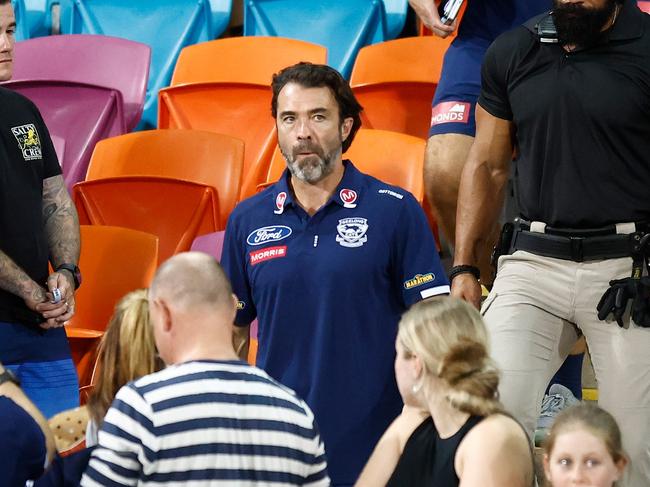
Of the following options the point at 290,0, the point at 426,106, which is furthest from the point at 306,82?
the point at 290,0

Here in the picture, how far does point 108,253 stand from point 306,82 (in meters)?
1.44

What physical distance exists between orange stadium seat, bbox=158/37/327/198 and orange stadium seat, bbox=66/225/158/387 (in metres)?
1.17

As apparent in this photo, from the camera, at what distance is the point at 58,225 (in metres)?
4.49

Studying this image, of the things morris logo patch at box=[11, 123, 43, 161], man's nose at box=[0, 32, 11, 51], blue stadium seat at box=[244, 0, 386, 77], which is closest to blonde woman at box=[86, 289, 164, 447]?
morris logo patch at box=[11, 123, 43, 161]

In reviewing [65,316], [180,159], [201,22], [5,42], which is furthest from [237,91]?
[65,316]

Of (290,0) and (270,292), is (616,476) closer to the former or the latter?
(270,292)

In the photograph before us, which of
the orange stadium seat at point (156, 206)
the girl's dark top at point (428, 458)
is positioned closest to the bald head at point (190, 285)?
the girl's dark top at point (428, 458)

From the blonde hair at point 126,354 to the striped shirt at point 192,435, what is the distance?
0.45 meters

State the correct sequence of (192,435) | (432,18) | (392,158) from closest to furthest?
(192,435) < (432,18) < (392,158)

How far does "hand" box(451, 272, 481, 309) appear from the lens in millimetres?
4262

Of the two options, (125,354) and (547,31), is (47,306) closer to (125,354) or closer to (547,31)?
(125,354)

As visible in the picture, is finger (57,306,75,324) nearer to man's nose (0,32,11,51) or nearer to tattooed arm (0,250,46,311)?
tattooed arm (0,250,46,311)

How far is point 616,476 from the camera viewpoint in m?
3.38

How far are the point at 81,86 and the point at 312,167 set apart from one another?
294 cm
